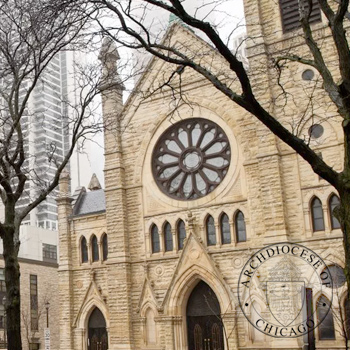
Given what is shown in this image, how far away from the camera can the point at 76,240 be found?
32.0 meters

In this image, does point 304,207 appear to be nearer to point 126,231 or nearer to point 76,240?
point 126,231

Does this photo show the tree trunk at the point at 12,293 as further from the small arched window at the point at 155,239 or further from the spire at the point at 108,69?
the small arched window at the point at 155,239

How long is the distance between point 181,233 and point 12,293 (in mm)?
15079

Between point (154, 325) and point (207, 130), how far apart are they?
380 inches

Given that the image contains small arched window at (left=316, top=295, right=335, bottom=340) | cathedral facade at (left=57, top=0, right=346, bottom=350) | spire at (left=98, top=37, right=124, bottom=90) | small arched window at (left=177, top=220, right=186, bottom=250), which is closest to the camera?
spire at (left=98, top=37, right=124, bottom=90)

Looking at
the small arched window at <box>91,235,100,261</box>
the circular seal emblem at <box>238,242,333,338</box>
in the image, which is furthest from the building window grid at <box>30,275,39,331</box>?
the circular seal emblem at <box>238,242,333,338</box>

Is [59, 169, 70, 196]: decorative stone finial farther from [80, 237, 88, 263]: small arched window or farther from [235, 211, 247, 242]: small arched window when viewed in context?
[235, 211, 247, 242]: small arched window

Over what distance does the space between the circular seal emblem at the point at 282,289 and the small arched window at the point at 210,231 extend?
2439mm

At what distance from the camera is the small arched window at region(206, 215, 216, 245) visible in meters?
27.4

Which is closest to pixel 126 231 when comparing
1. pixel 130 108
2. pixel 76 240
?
pixel 76 240

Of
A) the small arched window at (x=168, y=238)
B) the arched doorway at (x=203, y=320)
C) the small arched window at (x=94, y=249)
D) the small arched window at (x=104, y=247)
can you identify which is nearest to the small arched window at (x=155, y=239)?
the small arched window at (x=168, y=238)

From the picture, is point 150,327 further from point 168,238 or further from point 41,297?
point 41,297

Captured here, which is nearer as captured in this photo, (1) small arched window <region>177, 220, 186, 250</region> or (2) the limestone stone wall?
(1) small arched window <region>177, 220, 186, 250</region>

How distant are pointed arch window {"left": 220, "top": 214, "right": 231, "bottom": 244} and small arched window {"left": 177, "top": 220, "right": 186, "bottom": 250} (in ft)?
6.63
